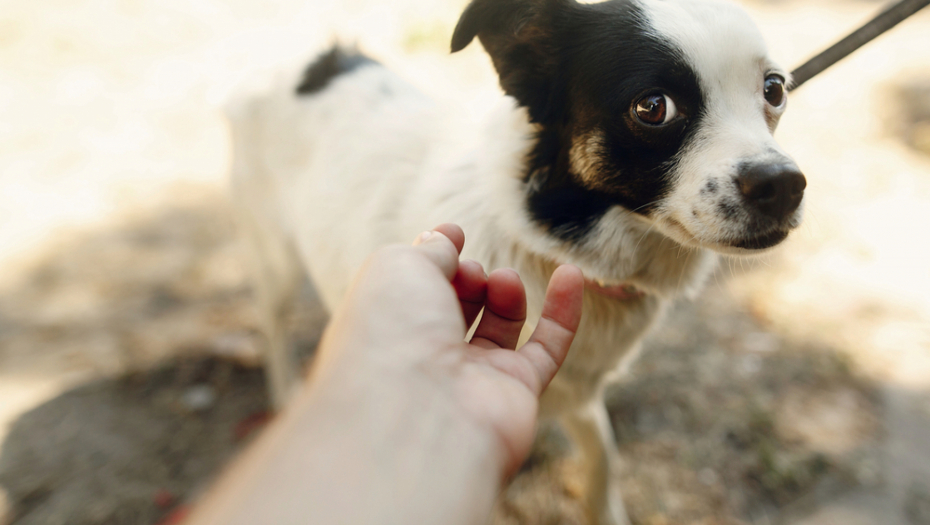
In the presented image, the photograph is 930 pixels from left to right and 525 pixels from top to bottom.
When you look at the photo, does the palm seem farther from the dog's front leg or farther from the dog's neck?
the dog's front leg

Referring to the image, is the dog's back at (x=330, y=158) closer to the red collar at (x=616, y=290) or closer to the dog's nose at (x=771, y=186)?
the red collar at (x=616, y=290)

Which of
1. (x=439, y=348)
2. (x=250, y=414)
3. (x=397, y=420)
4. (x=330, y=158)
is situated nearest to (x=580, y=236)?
(x=439, y=348)

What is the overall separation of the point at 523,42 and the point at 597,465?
1.76m

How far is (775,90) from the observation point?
1.63 m

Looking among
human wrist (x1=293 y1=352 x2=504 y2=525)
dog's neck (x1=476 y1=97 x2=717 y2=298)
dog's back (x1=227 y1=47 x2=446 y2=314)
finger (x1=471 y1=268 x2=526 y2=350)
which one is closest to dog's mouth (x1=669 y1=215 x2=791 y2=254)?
dog's neck (x1=476 y1=97 x2=717 y2=298)

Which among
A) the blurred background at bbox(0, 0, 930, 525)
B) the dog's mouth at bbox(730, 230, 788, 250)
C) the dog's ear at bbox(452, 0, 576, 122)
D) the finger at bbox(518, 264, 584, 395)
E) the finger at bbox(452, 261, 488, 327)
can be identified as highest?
the dog's ear at bbox(452, 0, 576, 122)

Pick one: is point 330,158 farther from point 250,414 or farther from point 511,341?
point 250,414

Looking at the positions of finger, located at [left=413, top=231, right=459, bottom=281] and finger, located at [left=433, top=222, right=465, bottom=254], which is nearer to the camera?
finger, located at [left=413, top=231, right=459, bottom=281]

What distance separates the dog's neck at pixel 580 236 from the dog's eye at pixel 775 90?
0.54 metres

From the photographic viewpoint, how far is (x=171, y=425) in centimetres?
289

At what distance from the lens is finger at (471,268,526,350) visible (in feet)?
4.35

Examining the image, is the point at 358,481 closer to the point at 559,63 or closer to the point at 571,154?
the point at 571,154

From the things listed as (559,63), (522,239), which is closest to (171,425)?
(522,239)

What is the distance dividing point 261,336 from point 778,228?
315 cm
